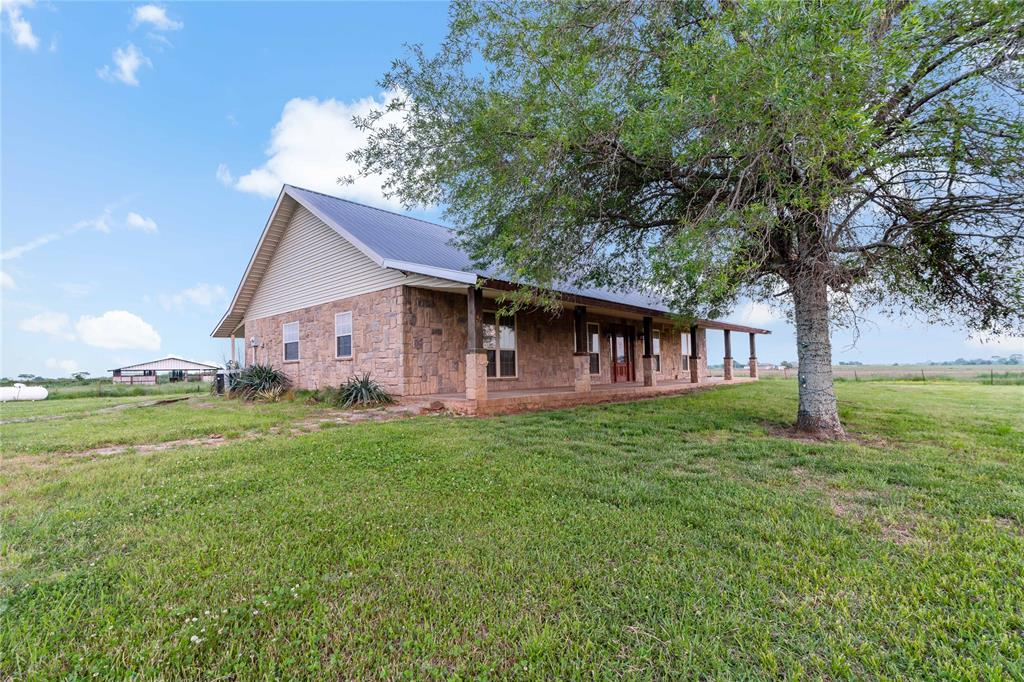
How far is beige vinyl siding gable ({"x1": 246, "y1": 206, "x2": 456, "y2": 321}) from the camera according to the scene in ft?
36.4

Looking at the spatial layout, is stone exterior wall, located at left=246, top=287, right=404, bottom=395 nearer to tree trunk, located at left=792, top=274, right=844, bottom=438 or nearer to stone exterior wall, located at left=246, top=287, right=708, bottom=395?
stone exterior wall, located at left=246, top=287, right=708, bottom=395

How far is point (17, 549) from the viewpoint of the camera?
10.1 feet

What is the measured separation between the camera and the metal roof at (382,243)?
10078 millimetres

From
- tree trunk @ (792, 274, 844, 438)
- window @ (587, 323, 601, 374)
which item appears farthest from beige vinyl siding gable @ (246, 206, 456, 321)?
window @ (587, 323, 601, 374)

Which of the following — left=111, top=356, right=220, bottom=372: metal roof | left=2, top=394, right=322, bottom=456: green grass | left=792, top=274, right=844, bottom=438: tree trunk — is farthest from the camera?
left=111, top=356, right=220, bottom=372: metal roof

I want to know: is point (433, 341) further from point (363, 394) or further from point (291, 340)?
point (291, 340)

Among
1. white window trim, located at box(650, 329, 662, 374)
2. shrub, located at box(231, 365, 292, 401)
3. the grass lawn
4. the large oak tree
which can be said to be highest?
the large oak tree

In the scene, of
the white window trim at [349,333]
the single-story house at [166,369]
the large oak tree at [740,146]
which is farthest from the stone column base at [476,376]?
the single-story house at [166,369]

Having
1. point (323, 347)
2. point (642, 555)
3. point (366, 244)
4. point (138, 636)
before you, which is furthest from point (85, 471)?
point (323, 347)

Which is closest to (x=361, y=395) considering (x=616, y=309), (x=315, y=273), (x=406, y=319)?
(x=406, y=319)

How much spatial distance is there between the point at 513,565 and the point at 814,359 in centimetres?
654

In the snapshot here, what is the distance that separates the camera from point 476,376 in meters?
9.21

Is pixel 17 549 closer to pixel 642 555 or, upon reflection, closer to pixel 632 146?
pixel 642 555

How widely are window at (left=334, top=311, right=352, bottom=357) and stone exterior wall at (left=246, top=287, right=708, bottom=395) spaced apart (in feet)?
0.55
